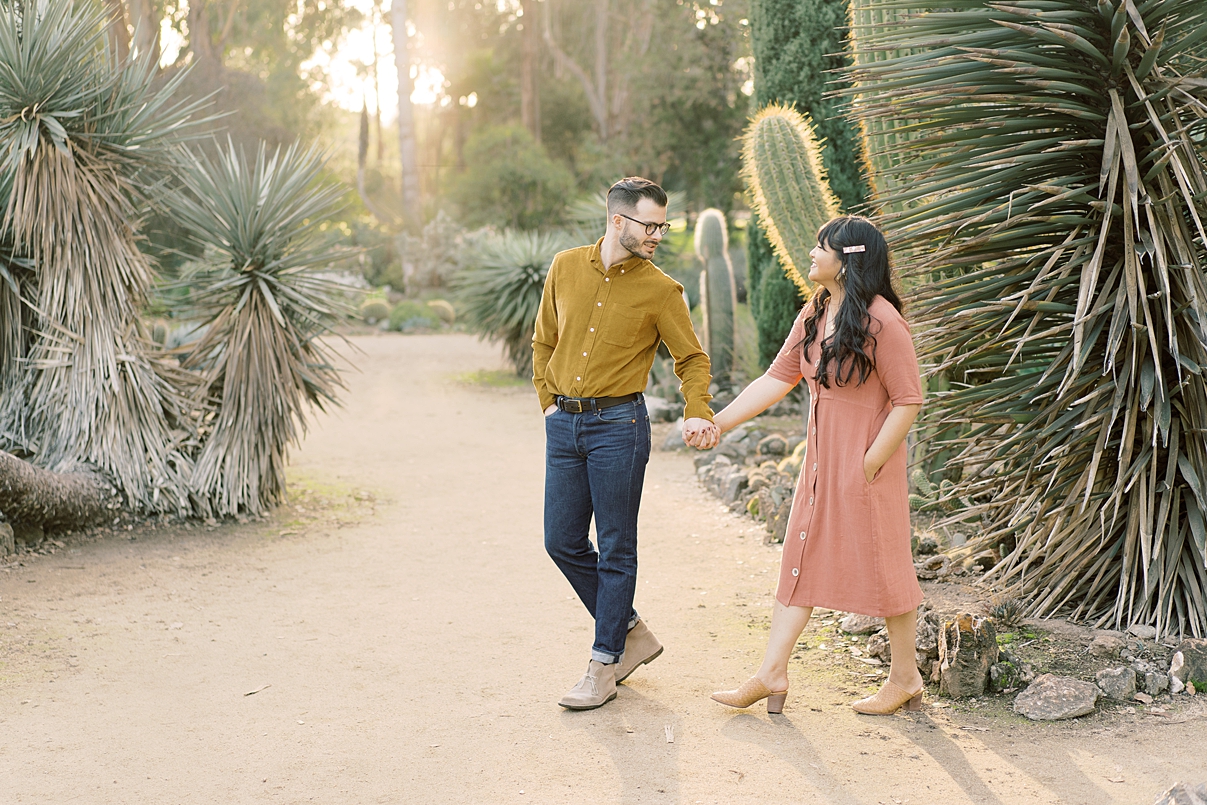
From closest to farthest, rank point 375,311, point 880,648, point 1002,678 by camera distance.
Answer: point 1002,678
point 880,648
point 375,311

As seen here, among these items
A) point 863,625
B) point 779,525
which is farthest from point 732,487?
point 863,625

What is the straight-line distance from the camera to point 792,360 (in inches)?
144

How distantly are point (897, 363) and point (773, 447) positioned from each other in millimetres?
5080

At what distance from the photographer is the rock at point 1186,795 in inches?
101

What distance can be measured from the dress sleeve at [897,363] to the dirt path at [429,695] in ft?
3.69

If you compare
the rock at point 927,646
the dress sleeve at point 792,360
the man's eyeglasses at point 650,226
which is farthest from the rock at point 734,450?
the man's eyeglasses at point 650,226

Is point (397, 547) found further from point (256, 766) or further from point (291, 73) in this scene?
point (291, 73)

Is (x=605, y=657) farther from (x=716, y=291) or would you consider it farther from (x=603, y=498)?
(x=716, y=291)

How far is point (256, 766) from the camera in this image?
3.28m

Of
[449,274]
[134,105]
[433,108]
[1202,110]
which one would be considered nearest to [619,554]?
[1202,110]

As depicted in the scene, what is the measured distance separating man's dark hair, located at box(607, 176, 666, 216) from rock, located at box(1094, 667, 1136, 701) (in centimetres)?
226

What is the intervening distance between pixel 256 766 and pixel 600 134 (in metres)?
28.2

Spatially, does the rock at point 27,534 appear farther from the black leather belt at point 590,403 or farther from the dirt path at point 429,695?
the black leather belt at point 590,403

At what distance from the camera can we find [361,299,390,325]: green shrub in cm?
2047
